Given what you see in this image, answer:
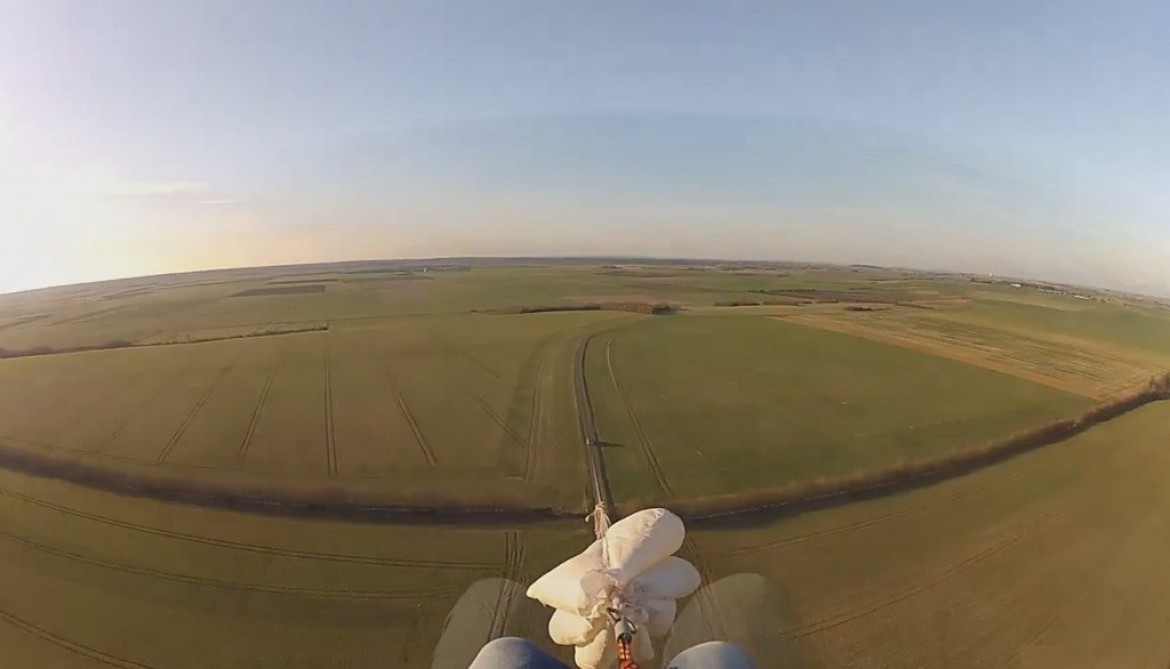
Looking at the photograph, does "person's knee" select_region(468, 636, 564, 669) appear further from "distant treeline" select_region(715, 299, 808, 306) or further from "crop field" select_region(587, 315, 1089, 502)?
"distant treeline" select_region(715, 299, 808, 306)

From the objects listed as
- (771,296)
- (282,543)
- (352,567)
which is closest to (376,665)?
(352,567)

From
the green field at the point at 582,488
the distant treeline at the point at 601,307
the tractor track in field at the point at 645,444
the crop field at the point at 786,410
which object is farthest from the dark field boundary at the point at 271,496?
the distant treeline at the point at 601,307

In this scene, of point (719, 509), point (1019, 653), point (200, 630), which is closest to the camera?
point (1019, 653)

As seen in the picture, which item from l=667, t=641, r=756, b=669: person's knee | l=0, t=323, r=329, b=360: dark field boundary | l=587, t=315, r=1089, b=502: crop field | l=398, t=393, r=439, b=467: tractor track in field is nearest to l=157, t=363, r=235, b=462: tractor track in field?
l=0, t=323, r=329, b=360: dark field boundary

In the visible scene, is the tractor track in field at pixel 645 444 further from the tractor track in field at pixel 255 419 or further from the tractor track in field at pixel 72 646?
the tractor track in field at pixel 255 419

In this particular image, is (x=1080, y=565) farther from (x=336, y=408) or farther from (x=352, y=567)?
(x=336, y=408)

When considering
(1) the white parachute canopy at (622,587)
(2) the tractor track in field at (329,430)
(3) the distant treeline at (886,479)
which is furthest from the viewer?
(2) the tractor track in field at (329,430)
